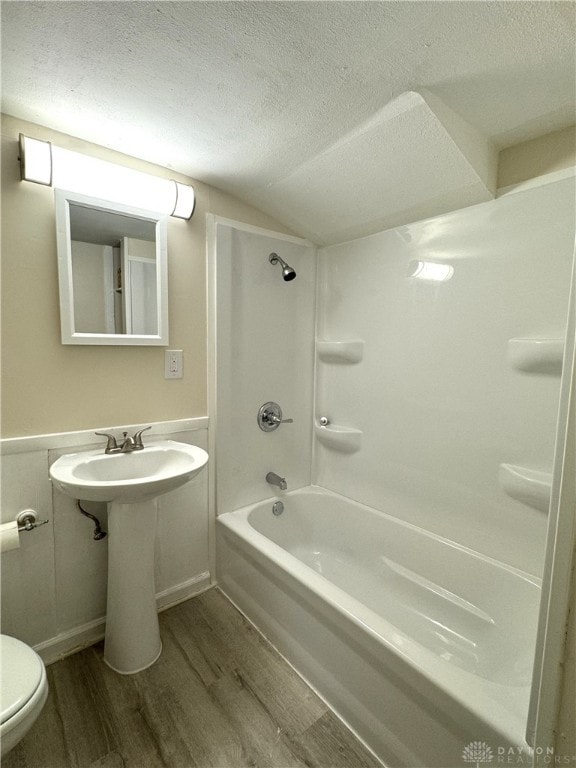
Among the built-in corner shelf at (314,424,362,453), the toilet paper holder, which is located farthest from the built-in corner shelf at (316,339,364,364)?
the toilet paper holder

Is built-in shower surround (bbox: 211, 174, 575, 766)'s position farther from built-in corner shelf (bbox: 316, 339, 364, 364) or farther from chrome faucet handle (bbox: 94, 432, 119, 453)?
chrome faucet handle (bbox: 94, 432, 119, 453)

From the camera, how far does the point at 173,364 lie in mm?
1568

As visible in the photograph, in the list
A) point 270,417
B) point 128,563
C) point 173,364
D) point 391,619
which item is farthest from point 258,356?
point 391,619

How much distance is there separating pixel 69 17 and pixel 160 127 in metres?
0.41

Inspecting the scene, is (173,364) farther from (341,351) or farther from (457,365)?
(457,365)

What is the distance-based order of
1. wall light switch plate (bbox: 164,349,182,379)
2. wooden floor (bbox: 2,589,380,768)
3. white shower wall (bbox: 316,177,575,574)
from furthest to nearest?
1. wall light switch plate (bbox: 164,349,182,379)
2. white shower wall (bbox: 316,177,575,574)
3. wooden floor (bbox: 2,589,380,768)

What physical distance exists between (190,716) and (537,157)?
2372 millimetres

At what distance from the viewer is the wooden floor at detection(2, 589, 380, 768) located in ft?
3.34

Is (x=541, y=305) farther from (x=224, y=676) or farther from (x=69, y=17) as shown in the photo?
(x=224, y=676)

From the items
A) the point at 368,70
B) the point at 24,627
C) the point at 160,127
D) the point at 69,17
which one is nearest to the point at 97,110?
the point at 160,127

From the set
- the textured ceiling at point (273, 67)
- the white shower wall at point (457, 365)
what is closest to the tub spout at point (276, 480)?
the white shower wall at point (457, 365)

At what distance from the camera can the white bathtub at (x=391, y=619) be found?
87 cm

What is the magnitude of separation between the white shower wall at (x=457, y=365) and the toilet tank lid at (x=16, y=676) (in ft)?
4.96

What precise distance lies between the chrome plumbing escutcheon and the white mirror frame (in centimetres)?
66
